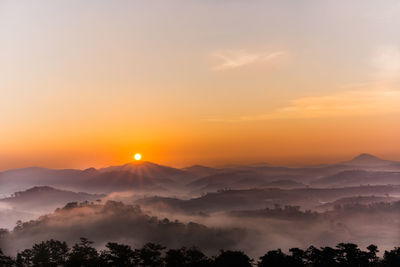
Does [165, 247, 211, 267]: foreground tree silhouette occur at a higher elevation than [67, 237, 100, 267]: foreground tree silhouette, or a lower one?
lower

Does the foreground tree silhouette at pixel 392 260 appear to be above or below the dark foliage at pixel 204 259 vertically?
below

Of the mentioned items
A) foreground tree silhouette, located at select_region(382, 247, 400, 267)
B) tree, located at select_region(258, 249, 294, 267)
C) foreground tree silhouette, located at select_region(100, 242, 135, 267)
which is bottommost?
foreground tree silhouette, located at select_region(382, 247, 400, 267)

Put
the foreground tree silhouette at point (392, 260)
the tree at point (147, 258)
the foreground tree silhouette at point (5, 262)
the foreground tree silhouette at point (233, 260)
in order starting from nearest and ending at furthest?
the foreground tree silhouette at point (233, 260) < the foreground tree silhouette at point (392, 260) < the foreground tree silhouette at point (5, 262) < the tree at point (147, 258)

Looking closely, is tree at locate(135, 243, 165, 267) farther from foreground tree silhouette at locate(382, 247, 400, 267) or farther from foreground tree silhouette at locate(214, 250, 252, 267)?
foreground tree silhouette at locate(382, 247, 400, 267)

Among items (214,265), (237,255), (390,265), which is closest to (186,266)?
(214,265)

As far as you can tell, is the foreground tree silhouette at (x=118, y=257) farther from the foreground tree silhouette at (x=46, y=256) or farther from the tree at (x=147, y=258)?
the foreground tree silhouette at (x=46, y=256)

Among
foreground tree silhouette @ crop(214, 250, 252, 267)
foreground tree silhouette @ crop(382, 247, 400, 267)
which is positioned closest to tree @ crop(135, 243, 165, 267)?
foreground tree silhouette @ crop(214, 250, 252, 267)

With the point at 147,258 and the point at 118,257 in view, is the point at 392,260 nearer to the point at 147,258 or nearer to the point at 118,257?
the point at 147,258

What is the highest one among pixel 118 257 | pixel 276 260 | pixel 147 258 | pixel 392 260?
pixel 118 257

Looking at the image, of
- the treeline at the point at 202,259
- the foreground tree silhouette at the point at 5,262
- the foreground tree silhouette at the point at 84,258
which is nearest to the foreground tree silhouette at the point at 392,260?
the treeline at the point at 202,259

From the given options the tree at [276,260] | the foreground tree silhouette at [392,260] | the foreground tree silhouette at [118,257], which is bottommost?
the foreground tree silhouette at [392,260]

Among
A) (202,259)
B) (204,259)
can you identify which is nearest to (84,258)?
(202,259)
